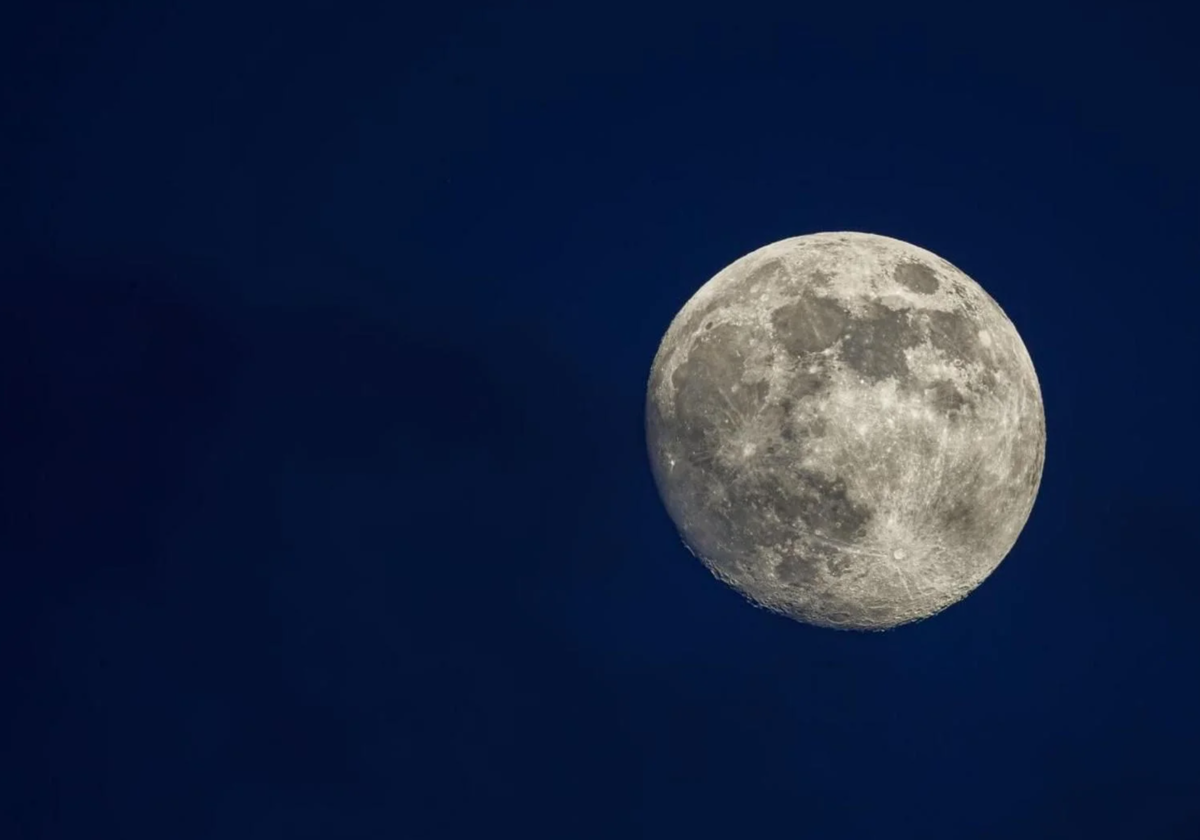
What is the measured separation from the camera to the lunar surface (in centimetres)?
718

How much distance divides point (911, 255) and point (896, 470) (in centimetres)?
193

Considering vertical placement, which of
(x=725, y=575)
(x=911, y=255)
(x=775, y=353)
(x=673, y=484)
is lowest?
(x=725, y=575)

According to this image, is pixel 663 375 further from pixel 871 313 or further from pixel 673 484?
pixel 871 313

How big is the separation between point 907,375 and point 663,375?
201 centimetres

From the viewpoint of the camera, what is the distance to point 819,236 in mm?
8484

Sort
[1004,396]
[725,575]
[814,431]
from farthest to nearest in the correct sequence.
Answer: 1. [725,575]
2. [1004,396]
3. [814,431]

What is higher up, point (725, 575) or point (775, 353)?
point (775, 353)

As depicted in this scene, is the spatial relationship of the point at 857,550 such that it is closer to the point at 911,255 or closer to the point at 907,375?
the point at 907,375

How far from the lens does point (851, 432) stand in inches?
280

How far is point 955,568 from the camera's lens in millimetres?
7746

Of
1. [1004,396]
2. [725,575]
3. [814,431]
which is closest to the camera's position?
[814,431]

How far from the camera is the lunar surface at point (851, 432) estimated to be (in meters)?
7.18

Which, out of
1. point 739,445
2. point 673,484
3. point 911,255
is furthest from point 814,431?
point 911,255

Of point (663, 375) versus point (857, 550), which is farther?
point (663, 375)
